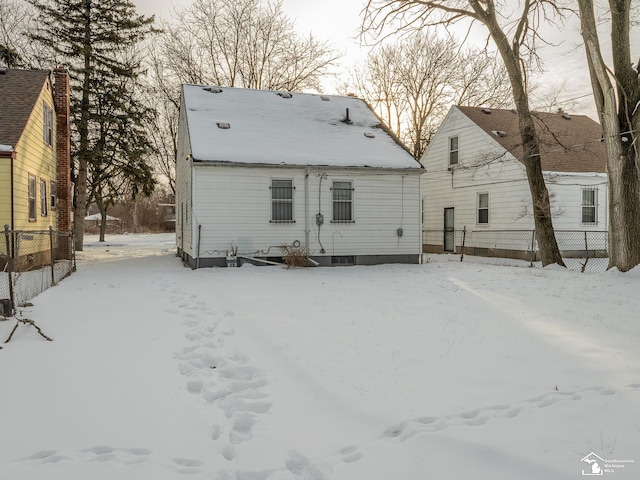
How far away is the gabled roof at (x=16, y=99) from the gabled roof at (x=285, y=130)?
487cm

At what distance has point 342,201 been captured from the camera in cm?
1565

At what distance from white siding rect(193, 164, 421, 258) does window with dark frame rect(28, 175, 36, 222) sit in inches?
215

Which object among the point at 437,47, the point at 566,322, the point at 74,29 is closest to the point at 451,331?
Result: the point at 566,322

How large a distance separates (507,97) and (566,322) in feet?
91.0

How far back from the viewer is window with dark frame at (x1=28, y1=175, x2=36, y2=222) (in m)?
14.6

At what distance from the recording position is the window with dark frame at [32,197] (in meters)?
14.6

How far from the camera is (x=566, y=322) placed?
6.67 metres

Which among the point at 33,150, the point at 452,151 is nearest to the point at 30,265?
the point at 33,150

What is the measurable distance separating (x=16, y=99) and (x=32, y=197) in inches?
127

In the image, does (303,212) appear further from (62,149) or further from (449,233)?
(62,149)

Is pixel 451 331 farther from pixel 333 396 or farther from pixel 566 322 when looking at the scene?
pixel 333 396

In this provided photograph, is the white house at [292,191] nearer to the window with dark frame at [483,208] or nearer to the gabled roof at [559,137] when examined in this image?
the gabled roof at [559,137]

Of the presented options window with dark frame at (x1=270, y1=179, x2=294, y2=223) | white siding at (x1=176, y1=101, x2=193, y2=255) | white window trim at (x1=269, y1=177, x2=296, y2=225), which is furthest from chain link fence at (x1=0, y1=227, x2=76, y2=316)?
window with dark frame at (x1=270, y1=179, x2=294, y2=223)

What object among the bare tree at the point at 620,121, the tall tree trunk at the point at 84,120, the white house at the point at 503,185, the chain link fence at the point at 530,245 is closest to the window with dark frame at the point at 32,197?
the tall tree trunk at the point at 84,120
